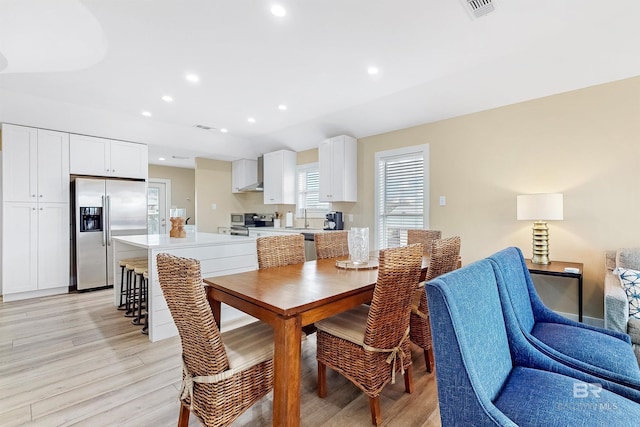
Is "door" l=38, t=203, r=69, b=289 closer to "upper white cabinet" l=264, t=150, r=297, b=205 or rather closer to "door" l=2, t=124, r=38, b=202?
"door" l=2, t=124, r=38, b=202

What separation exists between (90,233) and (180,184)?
3.72 m

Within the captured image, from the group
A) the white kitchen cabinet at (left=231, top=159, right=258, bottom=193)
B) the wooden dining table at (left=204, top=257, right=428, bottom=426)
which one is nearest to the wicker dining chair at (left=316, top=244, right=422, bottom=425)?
the wooden dining table at (left=204, top=257, right=428, bottom=426)

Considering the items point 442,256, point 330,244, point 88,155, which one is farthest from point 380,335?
point 88,155

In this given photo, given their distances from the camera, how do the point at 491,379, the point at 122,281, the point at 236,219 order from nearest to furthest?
the point at 491,379 → the point at 122,281 → the point at 236,219

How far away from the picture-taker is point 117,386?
2018mm

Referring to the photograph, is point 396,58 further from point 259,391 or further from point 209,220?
point 209,220

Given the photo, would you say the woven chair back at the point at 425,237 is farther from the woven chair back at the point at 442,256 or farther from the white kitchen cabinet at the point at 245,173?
the white kitchen cabinet at the point at 245,173

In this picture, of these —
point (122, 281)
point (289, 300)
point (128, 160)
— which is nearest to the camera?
point (289, 300)

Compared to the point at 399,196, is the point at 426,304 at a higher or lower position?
lower

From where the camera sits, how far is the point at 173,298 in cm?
137

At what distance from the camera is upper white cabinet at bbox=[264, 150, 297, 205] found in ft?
19.3

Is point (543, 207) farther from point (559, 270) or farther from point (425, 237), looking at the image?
point (425, 237)

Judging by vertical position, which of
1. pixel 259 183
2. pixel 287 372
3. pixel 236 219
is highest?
pixel 259 183

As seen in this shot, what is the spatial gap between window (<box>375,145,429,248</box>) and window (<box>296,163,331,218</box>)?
120 cm
